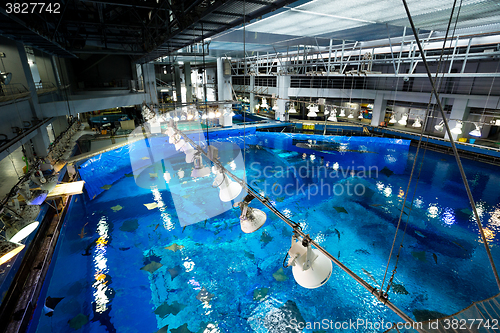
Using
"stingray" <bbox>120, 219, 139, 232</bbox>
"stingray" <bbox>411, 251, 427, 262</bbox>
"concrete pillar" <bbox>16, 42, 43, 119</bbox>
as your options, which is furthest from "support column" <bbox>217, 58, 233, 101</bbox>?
"stingray" <bbox>411, 251, 427, 262</bbox>

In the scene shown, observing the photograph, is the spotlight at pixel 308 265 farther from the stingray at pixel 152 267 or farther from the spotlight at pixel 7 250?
the stingray at pixel 152 267

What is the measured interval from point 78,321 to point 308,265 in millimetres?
5568

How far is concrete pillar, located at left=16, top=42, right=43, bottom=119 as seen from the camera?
8052mm

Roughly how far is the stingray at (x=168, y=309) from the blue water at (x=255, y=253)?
0.02 meters

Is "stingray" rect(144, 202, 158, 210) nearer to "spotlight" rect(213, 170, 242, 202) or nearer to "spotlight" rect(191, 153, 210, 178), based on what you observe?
"spotlight" rect(191, 153, 210, 178)

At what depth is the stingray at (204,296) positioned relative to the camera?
5660 millimetres

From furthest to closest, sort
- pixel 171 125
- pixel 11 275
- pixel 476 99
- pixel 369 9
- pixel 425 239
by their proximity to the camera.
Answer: pixel 476 99 → pixel 425 239 → pixel 171 125 → pixel 369 9 → pixel 11 275

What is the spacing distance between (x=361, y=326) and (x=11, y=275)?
24.4 ft

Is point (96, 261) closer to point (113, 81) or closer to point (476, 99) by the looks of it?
point (113, 81)

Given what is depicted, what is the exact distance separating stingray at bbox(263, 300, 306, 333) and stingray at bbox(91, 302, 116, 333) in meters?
3.26

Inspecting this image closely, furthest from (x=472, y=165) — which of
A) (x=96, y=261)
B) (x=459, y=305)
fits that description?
(x=96, y=261)

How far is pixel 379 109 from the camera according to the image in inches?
790

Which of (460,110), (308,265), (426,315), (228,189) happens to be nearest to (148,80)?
(228,189)

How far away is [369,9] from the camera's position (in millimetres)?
6426
